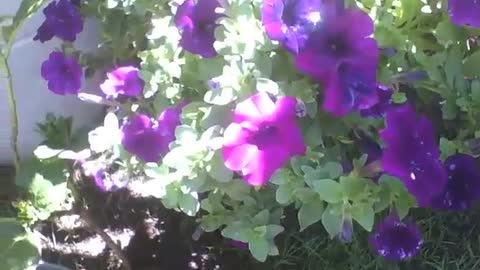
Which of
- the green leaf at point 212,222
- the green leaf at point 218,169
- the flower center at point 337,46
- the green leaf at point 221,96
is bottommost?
the green leaf at point 212,222

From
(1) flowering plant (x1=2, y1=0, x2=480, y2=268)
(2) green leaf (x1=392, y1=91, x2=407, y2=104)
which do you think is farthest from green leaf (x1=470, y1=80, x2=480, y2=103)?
(2) green leaf (x1=392, y1=91, x2=407, y2=104)

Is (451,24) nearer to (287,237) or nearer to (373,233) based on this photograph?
(373,233)

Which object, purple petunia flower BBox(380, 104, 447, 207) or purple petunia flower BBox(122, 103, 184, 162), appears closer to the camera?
purple petunia flower BBox(380, 104, 447, 207)

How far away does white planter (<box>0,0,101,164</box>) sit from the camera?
2146 mm

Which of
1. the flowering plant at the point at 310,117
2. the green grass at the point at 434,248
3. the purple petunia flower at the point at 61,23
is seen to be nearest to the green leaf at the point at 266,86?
the flowering plant at the point at 310,117

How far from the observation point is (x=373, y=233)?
1.63 meters

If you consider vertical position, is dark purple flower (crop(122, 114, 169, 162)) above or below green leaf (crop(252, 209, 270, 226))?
above

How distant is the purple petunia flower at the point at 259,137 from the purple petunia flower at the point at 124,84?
37cm

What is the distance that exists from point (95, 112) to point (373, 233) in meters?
0.83

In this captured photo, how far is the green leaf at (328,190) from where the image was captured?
1.43 metres

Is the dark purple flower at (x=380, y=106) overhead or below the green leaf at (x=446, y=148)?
overhead

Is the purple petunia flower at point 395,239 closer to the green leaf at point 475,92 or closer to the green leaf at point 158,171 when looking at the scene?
the green leaf at point 475,92

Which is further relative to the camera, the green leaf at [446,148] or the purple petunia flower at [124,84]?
the purple petunia flower at [124,84]

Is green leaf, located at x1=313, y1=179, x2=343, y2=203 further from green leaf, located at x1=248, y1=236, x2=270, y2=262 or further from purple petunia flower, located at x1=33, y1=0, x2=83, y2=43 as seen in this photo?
purple petunia flower, located at x1=33, y1=0, x2=83, y2=43
